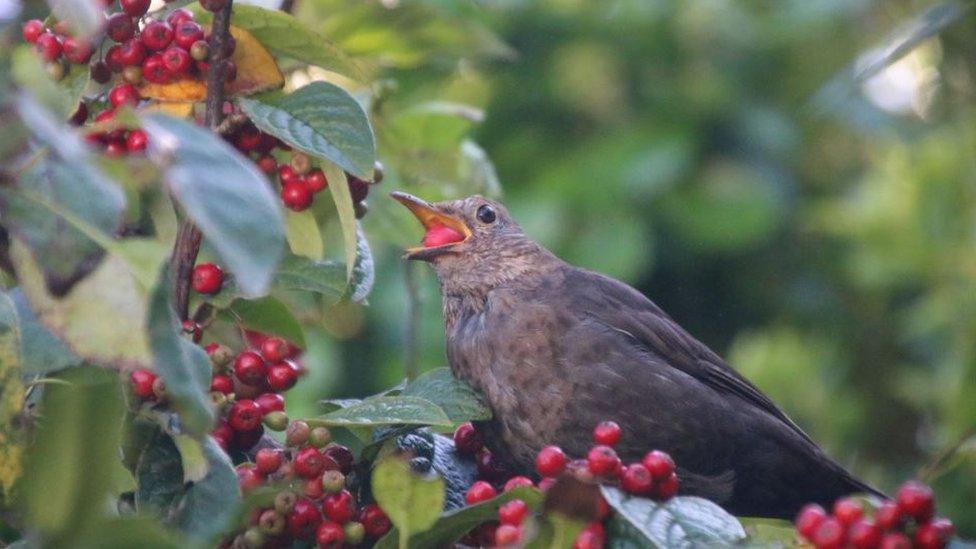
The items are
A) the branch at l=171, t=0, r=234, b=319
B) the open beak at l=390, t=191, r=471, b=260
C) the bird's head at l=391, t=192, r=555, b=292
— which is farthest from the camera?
the bird's head at l=391, t=192, r=555, b=292

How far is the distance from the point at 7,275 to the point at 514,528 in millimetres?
763

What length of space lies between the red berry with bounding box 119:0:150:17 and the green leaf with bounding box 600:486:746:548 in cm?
95

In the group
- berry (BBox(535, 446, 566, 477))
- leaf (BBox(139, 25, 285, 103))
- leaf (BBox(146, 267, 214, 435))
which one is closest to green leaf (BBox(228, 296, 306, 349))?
leaf (BBox(139, 25, 285, 103))

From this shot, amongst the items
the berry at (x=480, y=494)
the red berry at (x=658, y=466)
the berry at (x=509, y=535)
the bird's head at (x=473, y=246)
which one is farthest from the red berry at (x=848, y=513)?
the bird's head at (x=473, y=246)

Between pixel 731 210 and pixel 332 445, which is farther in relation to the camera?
pixel 731 210

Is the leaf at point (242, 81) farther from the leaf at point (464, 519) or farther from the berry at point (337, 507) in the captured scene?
the leaf at point (464, 519)

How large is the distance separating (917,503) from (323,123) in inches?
34.3

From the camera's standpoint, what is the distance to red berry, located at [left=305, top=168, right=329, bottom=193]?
6.67 feet

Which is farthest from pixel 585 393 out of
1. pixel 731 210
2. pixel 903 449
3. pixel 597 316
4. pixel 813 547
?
pixel 731 210

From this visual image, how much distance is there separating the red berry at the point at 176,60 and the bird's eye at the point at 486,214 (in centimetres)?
172

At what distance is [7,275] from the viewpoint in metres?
1.81

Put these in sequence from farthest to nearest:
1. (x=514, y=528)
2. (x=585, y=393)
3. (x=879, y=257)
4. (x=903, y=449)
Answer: (x=903, y=449)
(x=879, y=257)
(x=585, y=393)
(x=514, y=528)

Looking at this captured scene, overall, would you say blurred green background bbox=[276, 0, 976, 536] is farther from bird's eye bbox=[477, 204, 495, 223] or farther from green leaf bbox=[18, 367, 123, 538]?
green leaf bbox=[18, 367, 123, 538]

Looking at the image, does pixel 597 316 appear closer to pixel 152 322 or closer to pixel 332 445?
pixel 332 445
